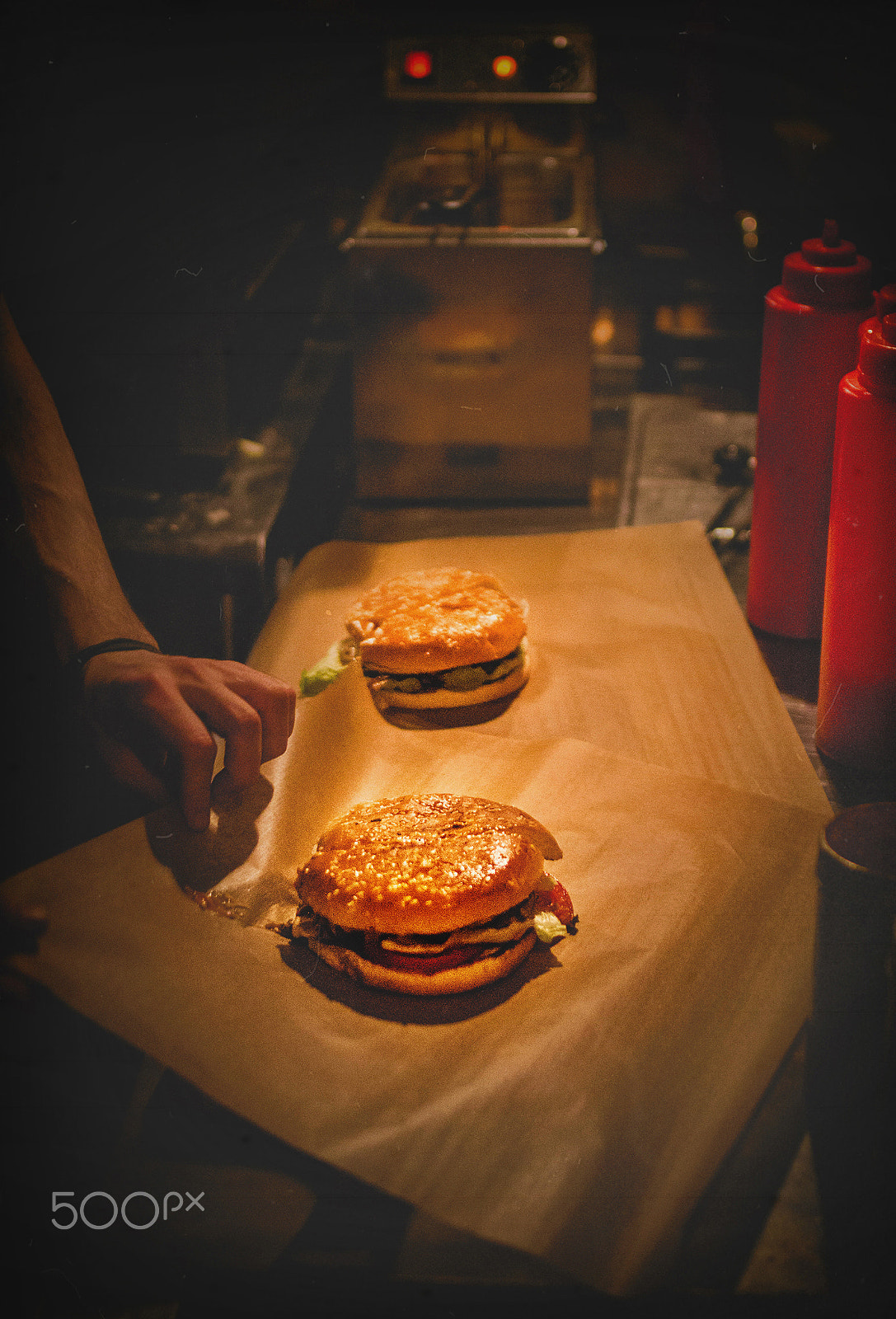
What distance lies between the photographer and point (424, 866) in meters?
1.56

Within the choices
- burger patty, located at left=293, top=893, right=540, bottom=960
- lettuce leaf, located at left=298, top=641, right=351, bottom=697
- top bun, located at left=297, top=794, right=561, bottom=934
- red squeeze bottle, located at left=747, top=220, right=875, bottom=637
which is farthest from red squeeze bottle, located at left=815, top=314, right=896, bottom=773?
lettuce leaf, located at left=298, top=641, right=351, bottom=697

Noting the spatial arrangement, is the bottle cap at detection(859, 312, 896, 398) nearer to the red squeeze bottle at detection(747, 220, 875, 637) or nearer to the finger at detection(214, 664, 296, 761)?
the red squeeze bottle at detection(747, 220, 875, 637)

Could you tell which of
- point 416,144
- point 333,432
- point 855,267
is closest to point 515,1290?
point 855,267

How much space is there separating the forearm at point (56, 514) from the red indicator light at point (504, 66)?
176 centimetres

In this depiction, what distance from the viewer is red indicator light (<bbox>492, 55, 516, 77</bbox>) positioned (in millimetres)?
2690

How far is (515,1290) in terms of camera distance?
1201mm

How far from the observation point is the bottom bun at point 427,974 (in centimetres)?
148

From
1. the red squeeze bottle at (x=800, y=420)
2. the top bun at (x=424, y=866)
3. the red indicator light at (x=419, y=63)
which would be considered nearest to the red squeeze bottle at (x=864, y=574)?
the red squeeze bottle at (x=800, y=420)

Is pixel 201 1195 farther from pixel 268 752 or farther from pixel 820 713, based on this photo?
pixel 820 713

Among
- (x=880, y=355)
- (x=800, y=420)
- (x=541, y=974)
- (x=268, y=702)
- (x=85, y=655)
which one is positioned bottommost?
(x=541, y=974)

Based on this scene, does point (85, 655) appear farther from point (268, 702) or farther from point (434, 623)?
point (434, 623)

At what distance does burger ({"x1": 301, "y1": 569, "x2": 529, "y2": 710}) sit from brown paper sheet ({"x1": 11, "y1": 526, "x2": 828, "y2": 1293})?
6 centimetres

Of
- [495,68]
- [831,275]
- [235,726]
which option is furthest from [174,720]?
[495,68]

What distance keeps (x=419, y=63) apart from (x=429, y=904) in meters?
2.61
